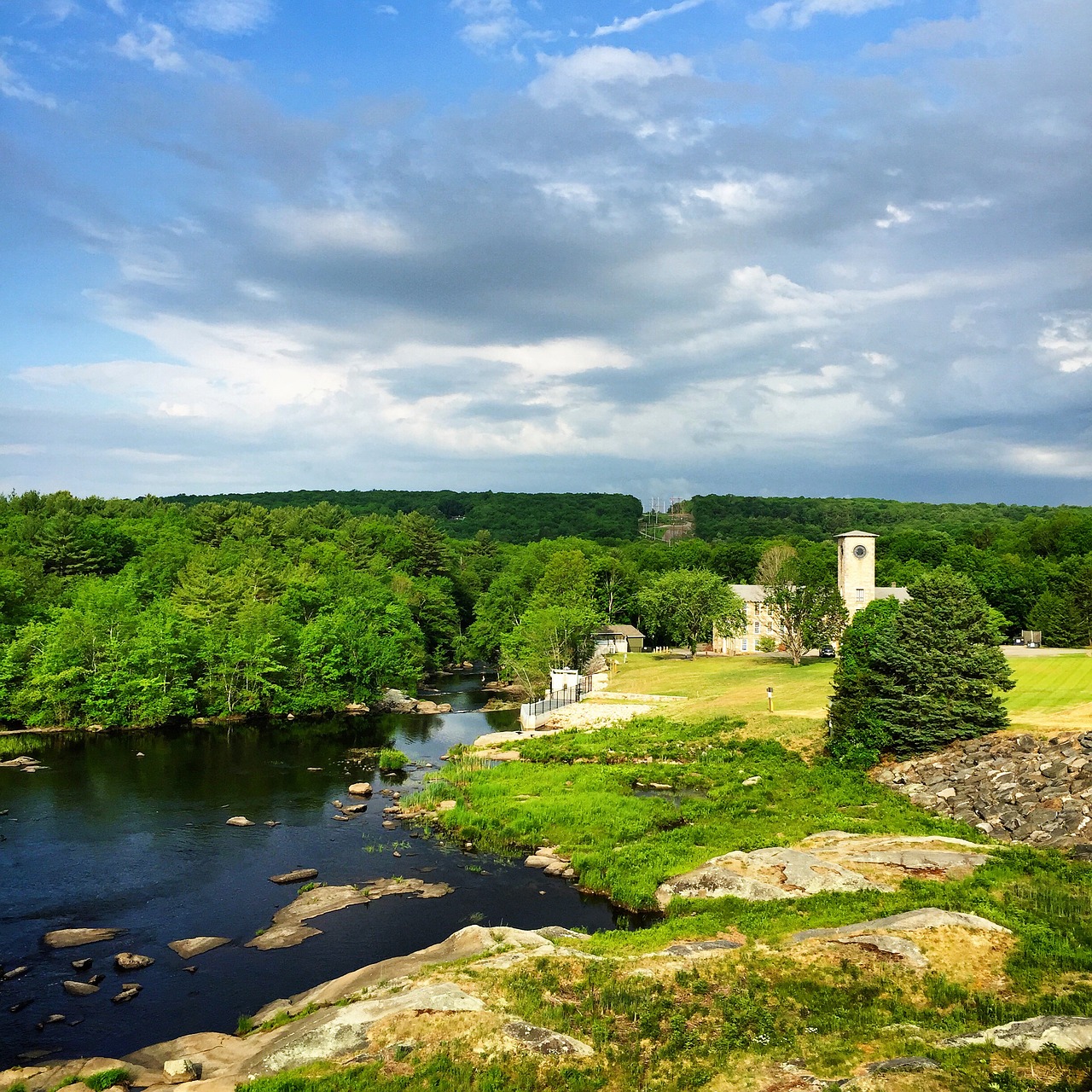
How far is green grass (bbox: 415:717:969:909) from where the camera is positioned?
29703 mm

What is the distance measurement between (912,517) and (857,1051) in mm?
172401

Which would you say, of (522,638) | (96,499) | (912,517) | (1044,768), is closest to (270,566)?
(522,638)

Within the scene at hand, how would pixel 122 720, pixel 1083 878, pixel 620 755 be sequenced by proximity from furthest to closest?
pixel 122 720
pixel 620 755
pixel 1083 878

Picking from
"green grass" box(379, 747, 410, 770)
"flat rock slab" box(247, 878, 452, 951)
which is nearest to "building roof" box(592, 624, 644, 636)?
"green grass" box(379, 747, 410, 770)

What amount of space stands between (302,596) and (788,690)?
40.2 meters

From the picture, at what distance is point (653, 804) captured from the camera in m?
36.8

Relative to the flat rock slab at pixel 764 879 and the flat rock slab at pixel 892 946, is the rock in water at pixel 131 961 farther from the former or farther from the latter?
the flat rock slab at pixel 892 946

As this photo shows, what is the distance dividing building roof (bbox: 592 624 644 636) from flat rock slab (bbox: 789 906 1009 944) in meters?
67.7

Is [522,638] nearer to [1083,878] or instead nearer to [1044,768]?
[1044,768]

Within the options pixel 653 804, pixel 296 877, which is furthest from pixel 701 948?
pixel 653 804

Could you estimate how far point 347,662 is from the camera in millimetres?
65125

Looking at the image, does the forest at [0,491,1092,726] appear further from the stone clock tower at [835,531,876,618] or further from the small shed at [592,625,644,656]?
the stone clock tower at [835,531,876,618]

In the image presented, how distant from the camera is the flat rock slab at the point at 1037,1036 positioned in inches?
543

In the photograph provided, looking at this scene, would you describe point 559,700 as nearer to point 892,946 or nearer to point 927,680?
point 927,680
